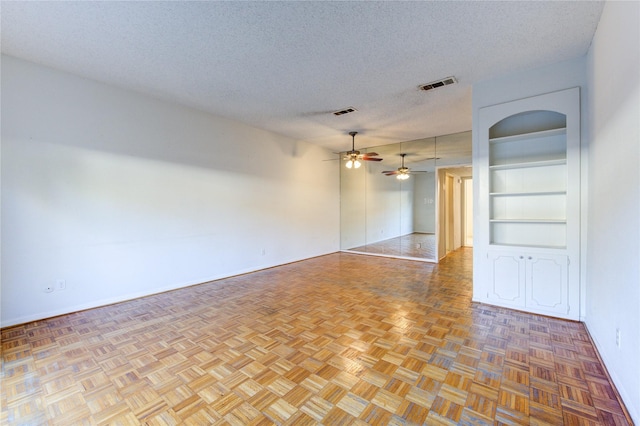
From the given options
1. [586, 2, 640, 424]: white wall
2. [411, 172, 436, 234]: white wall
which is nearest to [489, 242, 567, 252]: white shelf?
[586, 2, 640, 424]: white wall

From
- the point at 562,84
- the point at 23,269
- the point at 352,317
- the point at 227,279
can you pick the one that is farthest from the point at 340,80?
the point at 23,269

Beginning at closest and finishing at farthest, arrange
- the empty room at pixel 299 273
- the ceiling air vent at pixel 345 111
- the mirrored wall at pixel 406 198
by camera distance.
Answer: the empty room at pixel 299 273 → the ceiling air vent at pixel 345 111 → the mirrored wall at pixel 406 198

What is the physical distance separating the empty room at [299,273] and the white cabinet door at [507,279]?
0.02 m

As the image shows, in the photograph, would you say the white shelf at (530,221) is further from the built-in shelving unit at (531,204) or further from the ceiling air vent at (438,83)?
the ceiling air vent at (438,83)

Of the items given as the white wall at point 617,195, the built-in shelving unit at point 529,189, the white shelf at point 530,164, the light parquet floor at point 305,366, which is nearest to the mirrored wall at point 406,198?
the built-in shelving unit at point 529,189

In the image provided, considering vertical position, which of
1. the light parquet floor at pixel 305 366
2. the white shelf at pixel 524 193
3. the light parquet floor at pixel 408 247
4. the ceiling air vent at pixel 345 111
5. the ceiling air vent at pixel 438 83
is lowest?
the light parquet floor at pixel 305 366

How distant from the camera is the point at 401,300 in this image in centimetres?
360

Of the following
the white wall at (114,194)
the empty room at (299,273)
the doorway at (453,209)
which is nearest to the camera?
the empty room at (299,273)

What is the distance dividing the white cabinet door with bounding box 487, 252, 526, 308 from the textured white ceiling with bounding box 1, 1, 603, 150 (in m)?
2.28

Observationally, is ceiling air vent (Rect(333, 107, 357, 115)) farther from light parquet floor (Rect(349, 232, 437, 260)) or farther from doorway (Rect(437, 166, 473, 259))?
light parquet floor (Rect(349, 232, 437, 260))

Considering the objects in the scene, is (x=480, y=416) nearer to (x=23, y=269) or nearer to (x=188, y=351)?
(x=188, y=351)

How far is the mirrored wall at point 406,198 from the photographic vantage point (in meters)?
6.00

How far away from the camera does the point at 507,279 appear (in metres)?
3.31

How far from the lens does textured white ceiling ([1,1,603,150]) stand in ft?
7.16
